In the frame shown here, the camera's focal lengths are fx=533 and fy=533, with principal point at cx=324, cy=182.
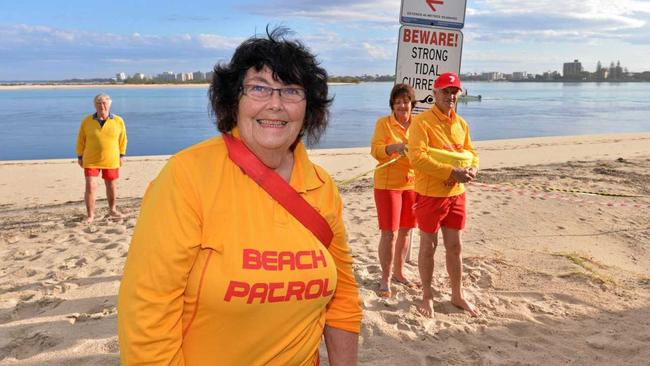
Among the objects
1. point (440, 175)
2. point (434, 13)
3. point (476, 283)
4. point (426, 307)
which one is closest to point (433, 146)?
point (440, 175)

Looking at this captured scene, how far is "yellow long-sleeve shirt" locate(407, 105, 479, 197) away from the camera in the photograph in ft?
13.7

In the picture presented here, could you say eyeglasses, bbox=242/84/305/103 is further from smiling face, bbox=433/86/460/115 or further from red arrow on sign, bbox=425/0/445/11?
red arrow on sign, bbox=425/0/445/11

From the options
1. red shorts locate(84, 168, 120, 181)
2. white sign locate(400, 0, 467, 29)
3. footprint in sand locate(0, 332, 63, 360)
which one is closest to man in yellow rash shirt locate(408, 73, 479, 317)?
white sign locate(400, 0, 467, 29)

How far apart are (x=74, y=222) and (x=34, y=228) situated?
1.67 feet

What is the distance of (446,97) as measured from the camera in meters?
4.28

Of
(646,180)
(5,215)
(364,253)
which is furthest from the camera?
(646,180)

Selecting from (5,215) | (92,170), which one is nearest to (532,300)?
(92,170)

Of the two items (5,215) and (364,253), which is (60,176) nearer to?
(5,215)

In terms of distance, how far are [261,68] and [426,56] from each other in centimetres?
419

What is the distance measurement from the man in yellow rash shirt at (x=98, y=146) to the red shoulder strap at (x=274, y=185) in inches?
256

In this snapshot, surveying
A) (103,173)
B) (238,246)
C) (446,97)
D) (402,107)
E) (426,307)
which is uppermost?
(446,97)

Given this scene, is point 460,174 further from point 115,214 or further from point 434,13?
point 115,214

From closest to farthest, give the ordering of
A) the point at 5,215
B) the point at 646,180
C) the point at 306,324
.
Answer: the point at 306,324
the point at 5,215
the point at 646,180

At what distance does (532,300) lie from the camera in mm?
4762
